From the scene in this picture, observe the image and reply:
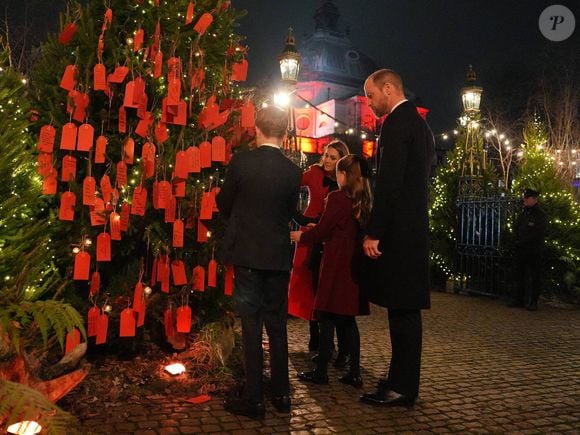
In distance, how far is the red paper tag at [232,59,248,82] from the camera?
16.1ft

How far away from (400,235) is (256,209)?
100cm

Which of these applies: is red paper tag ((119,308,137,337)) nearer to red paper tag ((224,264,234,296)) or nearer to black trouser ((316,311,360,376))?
red paper tag ((224,264,234,296))

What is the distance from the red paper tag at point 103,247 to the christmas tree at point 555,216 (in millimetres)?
8134

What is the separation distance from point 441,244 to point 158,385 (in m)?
8.34

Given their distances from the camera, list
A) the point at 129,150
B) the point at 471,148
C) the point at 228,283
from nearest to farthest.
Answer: the point at 129,150 < the point at 228,283 < the point at 471,148

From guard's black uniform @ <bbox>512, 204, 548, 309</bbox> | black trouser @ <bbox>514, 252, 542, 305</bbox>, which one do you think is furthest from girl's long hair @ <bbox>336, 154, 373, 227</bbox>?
black trouser @ <bbox>514, 252, 542, 305</bbox>

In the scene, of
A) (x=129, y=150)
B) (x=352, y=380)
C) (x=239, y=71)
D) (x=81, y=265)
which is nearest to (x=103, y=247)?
(x=81, y=265)

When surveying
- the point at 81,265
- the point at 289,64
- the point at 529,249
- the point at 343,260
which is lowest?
the point at 81,265

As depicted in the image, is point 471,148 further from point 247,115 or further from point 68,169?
point 68,169

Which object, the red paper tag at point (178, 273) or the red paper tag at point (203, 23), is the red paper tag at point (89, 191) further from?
the red paper tag at point (203, 23)

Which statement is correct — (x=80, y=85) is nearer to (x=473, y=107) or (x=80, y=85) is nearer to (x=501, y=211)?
(x=501, y=211)

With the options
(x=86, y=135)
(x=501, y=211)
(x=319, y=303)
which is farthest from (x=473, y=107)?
(x=86, y=135)

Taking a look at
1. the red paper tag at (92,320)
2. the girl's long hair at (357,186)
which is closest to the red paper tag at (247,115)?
the girl's long hair at (357,186)

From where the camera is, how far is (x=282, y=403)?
3707 mm
